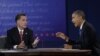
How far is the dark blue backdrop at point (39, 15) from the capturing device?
6.95 meters

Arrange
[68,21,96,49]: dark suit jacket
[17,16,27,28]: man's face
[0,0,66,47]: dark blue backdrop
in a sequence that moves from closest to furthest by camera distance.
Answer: [68,21,96,49]: dark suit jacket
[17,16,27,28]: man's face
[0,0,66,47]: dark blue backdrop

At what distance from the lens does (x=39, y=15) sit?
6.98 metres

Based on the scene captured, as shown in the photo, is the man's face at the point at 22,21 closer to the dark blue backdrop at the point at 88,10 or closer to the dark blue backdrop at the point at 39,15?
the dark blue backdrop at the point at 39,15

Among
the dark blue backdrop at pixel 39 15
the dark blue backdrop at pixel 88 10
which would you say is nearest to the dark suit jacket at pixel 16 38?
the dark blue backdrop at pixel 39 15

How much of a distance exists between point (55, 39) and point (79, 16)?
196 centimetres

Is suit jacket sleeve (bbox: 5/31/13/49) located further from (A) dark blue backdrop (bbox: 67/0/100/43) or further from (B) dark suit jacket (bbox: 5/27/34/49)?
(A) dark blue backdrop (bbox: 67/0/100/43)

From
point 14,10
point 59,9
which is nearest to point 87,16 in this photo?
point 59,9

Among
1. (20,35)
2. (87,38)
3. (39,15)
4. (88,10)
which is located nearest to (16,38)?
(20,35)

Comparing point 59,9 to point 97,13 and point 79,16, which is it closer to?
point 97,13

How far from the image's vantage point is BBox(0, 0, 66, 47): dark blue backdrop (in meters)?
6.95

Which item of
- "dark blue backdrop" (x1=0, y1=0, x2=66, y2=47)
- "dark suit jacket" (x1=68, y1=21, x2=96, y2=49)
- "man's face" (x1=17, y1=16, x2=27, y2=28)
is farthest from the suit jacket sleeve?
"dark suit jacket" (x1=68, y1=21, x2=96, y2=49)

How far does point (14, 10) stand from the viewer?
22.8ft

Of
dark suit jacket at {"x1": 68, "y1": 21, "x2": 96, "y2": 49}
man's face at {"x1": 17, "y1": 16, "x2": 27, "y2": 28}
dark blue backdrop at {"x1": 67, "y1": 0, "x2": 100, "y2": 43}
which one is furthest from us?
dark blue backdrop at {"x1": 67, "y1": 0, "x2": 100, "y2": 43}

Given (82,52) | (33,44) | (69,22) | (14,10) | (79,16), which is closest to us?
(82,52)
